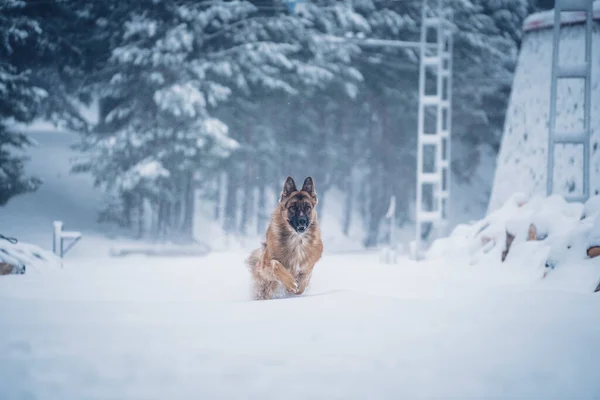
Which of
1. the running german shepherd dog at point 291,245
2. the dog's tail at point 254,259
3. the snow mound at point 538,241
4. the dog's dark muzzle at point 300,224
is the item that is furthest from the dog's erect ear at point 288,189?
the snow mound at point 538,241

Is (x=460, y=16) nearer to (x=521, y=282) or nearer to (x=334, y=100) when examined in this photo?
(x=334, y=100)

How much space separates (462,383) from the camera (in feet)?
13.4

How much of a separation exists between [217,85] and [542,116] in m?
12.2

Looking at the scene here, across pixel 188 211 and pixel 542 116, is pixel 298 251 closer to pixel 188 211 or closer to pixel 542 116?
pixel 542 116

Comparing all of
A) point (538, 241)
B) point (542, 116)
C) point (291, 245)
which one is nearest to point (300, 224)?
point (291, 245)

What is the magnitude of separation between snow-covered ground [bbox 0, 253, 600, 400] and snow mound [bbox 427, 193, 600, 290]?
1964mm

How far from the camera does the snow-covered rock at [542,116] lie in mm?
14406

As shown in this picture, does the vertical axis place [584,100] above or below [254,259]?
above

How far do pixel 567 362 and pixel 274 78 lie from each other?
904 inches

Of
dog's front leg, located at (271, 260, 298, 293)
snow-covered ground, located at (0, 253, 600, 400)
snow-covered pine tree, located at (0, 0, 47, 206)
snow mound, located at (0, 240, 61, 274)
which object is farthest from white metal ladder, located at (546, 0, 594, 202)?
snow-covered pine tree, located at (0, 0, 47, 206)

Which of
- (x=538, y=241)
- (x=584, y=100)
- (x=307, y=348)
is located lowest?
(x=538, y=241)

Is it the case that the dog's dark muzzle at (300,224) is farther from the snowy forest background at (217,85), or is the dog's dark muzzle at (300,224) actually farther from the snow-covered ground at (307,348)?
the snowy forest background at (217,85)

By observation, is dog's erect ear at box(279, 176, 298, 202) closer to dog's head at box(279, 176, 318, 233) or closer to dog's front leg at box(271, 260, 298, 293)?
dog's head at box(279, 176, 318, 233)

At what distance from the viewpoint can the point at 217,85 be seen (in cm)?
2420
